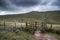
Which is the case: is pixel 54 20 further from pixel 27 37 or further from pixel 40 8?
pixel 27 37

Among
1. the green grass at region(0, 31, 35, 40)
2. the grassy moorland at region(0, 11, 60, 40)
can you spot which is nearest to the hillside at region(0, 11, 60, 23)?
the grassy moorland at region(0, 11, 60, 40)

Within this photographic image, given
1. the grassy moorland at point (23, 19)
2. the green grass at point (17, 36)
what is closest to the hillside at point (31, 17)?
the grassy moorland at point (23, 19)

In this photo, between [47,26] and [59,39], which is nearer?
[59,39]

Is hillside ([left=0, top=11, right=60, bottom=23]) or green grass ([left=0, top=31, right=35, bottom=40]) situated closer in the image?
green grass ([left=0, top=31, right=35, bottom=40])

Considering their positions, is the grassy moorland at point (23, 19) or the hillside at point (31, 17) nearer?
the grassy moorland at point (23, 19)

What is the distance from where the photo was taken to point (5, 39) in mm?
5512

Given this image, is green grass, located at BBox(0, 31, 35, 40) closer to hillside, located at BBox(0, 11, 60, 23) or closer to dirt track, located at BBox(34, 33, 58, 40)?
dirt track, located at BBox(34, 33, 58, 40)

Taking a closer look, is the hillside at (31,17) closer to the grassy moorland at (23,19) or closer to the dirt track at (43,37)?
the grassy moorland at (23,19)

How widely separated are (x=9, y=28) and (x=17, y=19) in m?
0.68

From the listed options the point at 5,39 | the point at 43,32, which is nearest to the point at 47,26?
the point at 43,32

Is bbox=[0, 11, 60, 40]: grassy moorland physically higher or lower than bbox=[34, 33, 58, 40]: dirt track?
higher

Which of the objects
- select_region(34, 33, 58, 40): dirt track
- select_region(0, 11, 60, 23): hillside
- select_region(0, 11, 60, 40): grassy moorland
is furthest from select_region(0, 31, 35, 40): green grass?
select_region(0, 11, 60, 23): hillside

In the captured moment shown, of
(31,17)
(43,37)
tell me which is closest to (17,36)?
(43,37)

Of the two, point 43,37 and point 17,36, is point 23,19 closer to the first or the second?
point 17,36
